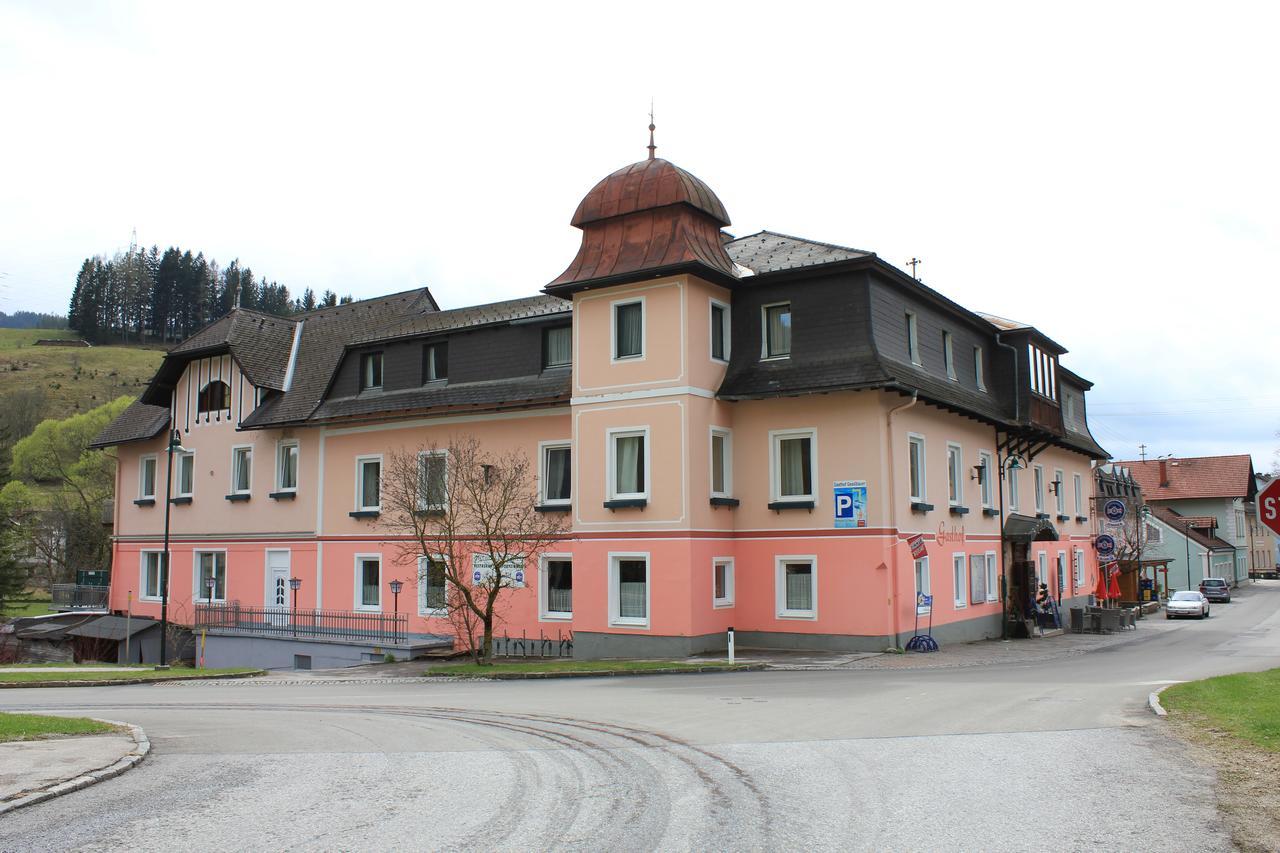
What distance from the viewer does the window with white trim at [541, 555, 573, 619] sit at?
95.1 feet

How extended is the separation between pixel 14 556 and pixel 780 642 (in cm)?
4550

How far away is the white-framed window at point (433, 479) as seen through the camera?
27312 millimetres

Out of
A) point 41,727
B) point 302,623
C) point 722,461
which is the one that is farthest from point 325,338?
point 41,727

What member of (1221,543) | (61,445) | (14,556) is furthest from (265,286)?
(1221,543)

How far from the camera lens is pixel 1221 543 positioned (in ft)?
258

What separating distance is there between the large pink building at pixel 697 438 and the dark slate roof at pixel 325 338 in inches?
7.9

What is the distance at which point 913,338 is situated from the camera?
91.0 feet

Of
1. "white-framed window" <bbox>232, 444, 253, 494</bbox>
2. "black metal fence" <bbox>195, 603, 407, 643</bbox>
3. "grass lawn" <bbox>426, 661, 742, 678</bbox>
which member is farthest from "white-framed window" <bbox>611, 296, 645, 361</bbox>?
"white-framed window" <bbox>232, 444, 253, 494</bbox>

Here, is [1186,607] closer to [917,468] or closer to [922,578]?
[922,578]

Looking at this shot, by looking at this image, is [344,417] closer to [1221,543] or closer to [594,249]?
[594,249]

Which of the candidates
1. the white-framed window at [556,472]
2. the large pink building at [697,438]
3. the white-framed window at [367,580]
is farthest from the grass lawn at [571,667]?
the white-framed window at [367,580]

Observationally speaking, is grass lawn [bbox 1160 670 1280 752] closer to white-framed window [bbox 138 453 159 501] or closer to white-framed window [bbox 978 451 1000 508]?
white-framed window [bbox 978 451 1000 508]

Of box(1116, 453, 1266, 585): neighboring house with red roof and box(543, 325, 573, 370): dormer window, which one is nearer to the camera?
Answer: box(543, 325, 573, 370): dormer window

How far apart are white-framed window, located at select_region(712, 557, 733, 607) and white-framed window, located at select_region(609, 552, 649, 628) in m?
1.74
